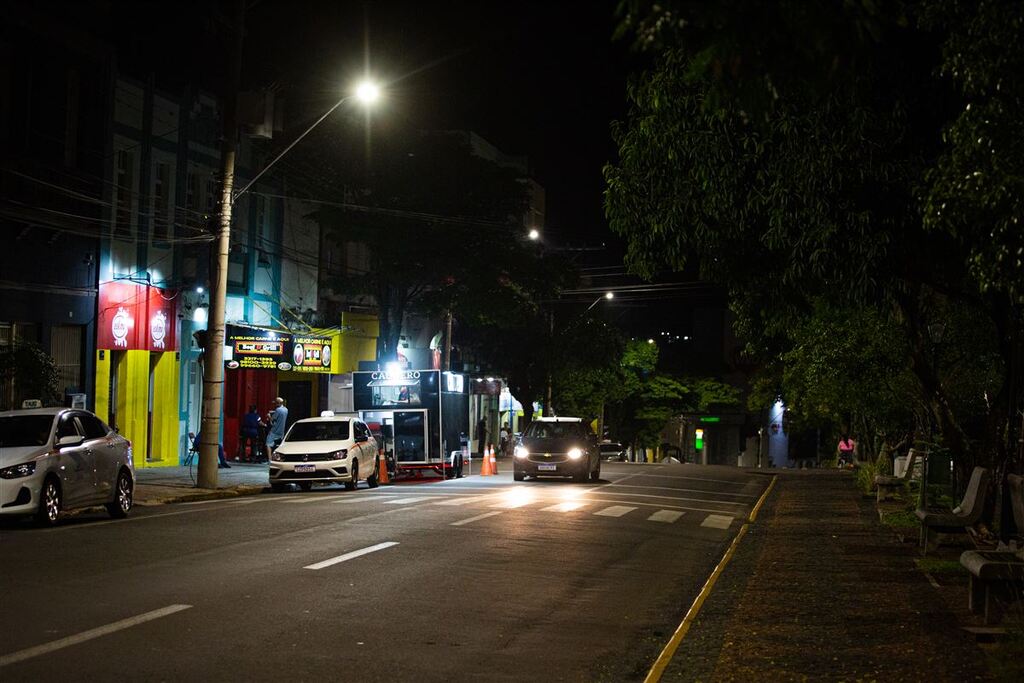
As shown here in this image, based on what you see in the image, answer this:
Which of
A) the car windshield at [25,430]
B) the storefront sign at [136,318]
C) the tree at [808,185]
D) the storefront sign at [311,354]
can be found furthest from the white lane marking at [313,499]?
the storefront sign at [311,354]

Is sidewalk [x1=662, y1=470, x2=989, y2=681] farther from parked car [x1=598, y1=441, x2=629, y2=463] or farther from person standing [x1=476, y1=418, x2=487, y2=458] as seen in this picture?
parked car [x1=598, y1=441, x2=629, y2=463]

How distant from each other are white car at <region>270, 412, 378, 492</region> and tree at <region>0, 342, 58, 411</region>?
5194 millimetres

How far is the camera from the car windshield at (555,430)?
34438 millimetres

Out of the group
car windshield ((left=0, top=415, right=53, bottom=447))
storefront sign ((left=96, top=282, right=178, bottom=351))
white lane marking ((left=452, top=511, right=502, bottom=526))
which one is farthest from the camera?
storefront sign ((left=96, top=282, right=178, bottom=351))

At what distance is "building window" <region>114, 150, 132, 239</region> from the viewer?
30.8 metres

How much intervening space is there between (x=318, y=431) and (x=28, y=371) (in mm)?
7392

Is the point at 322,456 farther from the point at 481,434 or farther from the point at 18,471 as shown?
the point at 481,434

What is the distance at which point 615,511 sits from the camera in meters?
22.9

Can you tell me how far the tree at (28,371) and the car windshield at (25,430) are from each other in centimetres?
531

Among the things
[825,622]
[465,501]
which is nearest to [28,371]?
[465,501]

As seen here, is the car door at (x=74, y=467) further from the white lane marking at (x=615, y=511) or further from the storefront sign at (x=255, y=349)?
the storefront sign at (x=255, y=349)

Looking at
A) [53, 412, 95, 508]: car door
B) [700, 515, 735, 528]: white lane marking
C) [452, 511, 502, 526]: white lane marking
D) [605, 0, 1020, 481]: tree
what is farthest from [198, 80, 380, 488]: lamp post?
[605, 0, 1020, 481]: tree

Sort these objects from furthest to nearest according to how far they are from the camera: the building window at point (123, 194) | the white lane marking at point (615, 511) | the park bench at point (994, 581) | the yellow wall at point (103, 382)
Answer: the building window at point (123, 194)
the yellow wall at point (103, 382)
the white lane marking at point (615, 511)
the park bench at point (994, 581)

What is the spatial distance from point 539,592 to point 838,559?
4732 millimetres
